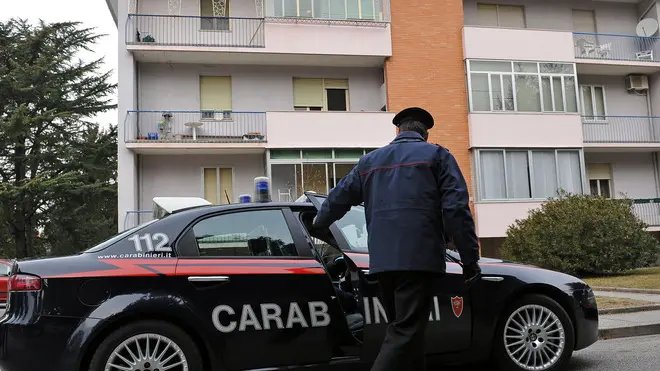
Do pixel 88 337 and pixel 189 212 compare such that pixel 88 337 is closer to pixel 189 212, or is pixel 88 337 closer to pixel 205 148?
pixel 189 212

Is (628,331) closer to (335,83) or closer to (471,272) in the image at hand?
(471,272)

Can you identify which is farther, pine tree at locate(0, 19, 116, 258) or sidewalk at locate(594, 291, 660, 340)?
pine tree at locate(0, 19, 116, 258)

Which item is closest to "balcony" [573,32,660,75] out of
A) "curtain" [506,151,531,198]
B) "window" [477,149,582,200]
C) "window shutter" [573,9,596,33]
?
"window shutter" [573,9,596,33]

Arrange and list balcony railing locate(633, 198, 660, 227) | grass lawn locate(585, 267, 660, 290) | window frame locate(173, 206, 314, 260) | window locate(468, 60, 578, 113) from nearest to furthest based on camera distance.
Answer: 1. window frame locate(173, 206, 314, 260)
2. grass lawn locate(585, 267, 660, 290)
3. window locate(468, 60, 578, 113)
4. balcony railing locate(633, 198, 660, 227)

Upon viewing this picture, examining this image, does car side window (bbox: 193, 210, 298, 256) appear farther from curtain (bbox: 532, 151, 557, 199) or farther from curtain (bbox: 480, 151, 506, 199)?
curtain (bbox: 532, 151, 557, 199)

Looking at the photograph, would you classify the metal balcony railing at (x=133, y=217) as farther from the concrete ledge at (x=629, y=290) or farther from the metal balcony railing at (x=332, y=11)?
the concrete ledge at (x=629, y=290)

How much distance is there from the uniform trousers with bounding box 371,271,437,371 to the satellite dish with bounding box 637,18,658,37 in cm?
2296

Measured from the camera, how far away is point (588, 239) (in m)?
15.1

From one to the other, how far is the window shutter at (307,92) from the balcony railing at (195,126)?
5.01ft

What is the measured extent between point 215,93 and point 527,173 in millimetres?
10687

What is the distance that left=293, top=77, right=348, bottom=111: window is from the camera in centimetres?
2017

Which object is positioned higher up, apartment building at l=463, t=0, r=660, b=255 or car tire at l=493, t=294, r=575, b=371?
apartment building at l=463, t=0, r=660, b=255

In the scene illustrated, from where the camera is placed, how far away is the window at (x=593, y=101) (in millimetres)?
22406

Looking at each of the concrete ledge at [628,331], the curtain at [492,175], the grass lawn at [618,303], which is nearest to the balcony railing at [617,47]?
the curtain at [492,175]
